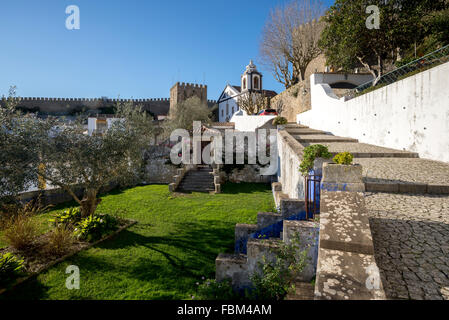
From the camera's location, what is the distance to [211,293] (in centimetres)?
457

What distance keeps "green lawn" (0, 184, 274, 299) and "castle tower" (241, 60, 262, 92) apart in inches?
1148

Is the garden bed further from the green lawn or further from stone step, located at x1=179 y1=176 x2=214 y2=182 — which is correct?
stone step, located at x1=179 y1=176 x2=214 y2=182

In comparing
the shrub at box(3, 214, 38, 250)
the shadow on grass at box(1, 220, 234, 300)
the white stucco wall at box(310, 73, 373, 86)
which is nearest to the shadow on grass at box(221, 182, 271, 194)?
the shadow on grass at box(1, 220, 234, 300)

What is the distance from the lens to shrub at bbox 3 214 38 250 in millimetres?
6320

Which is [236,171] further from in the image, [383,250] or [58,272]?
[383,250]

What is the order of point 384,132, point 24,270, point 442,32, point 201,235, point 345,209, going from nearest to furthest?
point 345,209
point 24,270
point 201,235
point 384,132
point 442,32

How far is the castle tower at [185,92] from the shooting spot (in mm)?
43719

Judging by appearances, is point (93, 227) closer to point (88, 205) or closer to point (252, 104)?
point (88, 205)

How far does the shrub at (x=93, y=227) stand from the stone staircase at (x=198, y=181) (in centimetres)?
688

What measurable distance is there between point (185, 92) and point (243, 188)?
34.2 meters

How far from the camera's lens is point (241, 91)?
1543 inches

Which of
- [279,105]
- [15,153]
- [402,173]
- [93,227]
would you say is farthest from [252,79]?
[15,153]

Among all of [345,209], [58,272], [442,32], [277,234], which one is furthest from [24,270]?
[442,32]
